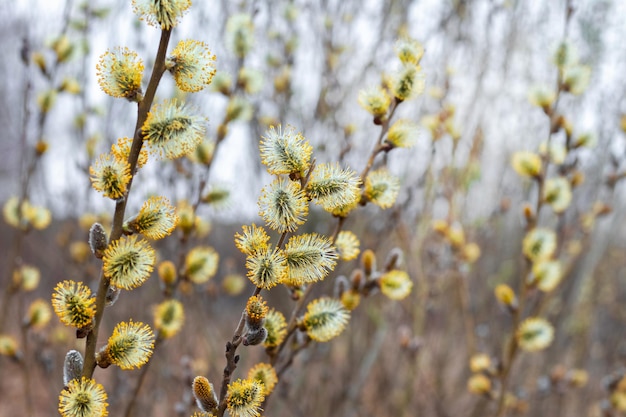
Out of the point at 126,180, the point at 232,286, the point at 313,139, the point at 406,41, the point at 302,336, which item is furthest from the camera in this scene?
the point at 313,139

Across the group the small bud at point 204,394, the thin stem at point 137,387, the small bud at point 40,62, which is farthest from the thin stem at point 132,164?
the small bud at point 40,62

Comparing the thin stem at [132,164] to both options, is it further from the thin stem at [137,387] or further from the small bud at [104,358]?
the thin stem at [137,387]

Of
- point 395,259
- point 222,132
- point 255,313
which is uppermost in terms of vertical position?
point 222,132

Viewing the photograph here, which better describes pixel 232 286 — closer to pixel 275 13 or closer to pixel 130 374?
pixel 130 374

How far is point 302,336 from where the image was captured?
121 cm

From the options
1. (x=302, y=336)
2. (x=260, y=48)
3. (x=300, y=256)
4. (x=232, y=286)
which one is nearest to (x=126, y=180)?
(x=300, y=256)

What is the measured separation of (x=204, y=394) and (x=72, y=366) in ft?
0.78

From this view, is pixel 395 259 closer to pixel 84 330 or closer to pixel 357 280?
pixel 357 280

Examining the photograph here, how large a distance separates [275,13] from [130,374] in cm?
228

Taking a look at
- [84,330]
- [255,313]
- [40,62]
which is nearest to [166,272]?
[84,330]

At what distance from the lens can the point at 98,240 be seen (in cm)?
96

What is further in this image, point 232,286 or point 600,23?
point 600,23

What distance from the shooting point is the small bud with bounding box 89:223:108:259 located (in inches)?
37.4

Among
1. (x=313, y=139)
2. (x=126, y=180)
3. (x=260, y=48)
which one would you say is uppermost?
(x=260, y=48)
